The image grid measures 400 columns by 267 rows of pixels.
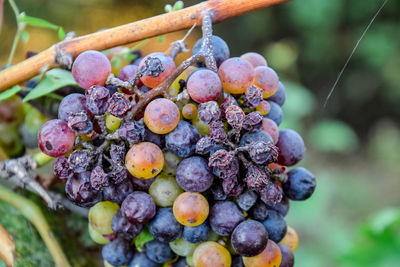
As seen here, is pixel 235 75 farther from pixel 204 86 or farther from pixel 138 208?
pixel 138 208

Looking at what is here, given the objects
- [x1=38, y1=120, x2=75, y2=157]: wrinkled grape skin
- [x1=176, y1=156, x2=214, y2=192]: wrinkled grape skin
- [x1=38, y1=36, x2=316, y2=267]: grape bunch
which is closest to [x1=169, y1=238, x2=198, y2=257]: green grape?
[x1=38, y1=36, x2=316, y2=267]: grape bunch

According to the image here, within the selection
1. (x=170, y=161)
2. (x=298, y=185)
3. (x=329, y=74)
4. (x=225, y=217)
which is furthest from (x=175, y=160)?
(x=329, y=74)

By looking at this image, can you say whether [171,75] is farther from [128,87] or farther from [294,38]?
[294,38]

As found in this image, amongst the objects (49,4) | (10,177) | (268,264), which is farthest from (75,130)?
(49,4)

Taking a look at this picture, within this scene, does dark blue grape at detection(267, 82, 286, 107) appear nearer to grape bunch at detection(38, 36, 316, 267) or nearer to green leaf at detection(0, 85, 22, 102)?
grape bunch at detection(38, 36, 316, 267)

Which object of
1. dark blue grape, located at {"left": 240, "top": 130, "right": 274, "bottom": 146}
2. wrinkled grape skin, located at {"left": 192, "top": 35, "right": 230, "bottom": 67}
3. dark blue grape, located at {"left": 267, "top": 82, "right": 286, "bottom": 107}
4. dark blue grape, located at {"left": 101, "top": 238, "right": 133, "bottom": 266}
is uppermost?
dark blue grape, located at {"left": 267, "top": 82, "right": 286, "bottom": 107}

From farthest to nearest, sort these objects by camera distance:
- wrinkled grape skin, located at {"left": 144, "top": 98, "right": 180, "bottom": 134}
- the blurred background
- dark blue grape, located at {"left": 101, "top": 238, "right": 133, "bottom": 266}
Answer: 1. the blurred background
2. dark blue grape, located at {"left": 101, "top": 238, "right": 133, "bottom": 266}
3. wrinkled grape skin, located at {"left": 144, "top": 98, "right": 180, "bottom": 134}
